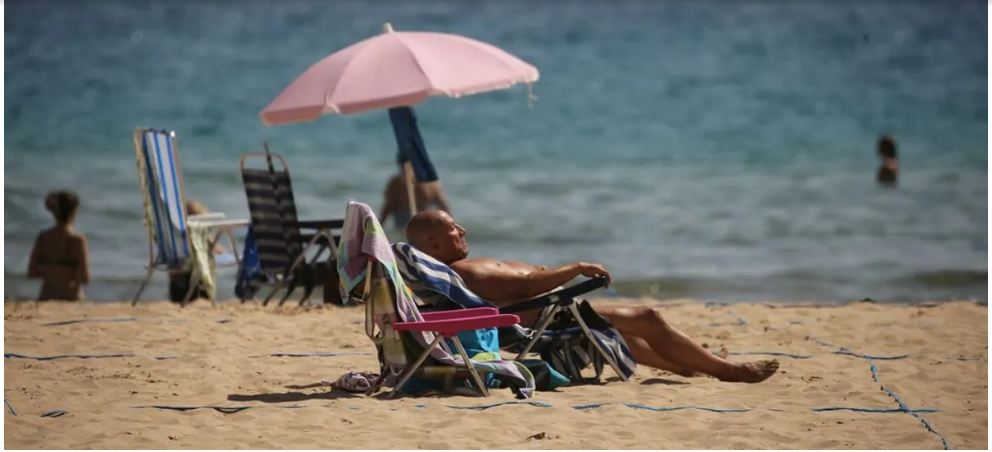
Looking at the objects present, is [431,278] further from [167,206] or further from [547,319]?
[167,206]

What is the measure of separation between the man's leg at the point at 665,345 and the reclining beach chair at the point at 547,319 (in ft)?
0.21

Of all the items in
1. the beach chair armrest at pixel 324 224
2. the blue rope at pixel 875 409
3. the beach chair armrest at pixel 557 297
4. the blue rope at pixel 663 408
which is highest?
the beach chair armrest at pixel 324 224

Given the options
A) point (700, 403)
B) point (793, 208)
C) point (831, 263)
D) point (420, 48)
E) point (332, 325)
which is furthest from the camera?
point (793, 208)

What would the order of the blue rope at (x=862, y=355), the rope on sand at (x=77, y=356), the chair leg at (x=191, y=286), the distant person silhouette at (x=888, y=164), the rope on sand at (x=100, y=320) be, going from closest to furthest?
1. the rope on sand at (x=77, y=356)
2. the blue rope at (x=862, y=355)
3. the rope on sand at (x=100, y=320)
4. the chair leg at (x=191, y=286)
5. the distant person silhouette at (x=888, y=164)

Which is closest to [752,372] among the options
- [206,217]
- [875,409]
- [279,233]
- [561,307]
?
[875,409]

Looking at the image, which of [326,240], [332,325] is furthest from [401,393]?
[326,240]

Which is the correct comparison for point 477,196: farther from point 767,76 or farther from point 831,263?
point 767,76

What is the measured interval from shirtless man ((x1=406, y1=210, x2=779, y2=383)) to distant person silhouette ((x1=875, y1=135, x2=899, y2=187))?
11.7 metres

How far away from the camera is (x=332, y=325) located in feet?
27.8

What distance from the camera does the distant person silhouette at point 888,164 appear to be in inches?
713

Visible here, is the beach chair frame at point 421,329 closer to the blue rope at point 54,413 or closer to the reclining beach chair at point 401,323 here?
the reclining beach chair at point 401,323

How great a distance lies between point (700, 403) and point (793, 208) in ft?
38.3

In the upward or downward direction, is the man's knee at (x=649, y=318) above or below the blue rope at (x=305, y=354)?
above

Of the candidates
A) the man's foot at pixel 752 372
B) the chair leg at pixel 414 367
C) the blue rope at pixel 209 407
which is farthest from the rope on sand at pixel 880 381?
the blue rope at pixel 209 407
